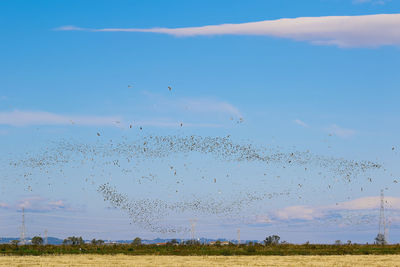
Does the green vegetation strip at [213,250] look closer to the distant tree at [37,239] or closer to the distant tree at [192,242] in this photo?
the distant tree at [192,242]

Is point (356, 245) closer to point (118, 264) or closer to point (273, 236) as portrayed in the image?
point (273, 236)

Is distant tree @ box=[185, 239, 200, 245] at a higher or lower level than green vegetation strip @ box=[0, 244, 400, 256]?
higher

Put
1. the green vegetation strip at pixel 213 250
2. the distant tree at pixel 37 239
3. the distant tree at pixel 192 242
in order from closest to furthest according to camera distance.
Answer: the green vegetation strip at pixel 213 250 < the distant tree at pixel 192 242 < the distant tree at pixel 37 239

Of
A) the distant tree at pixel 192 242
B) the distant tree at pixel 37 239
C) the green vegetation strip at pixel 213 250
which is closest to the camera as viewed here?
the green vegetation strip at pixel 213 250

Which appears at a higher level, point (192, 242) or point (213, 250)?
point (192, 242)

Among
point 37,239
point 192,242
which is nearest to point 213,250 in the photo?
point 192,242

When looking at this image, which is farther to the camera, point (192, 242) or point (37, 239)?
point (37, 239)

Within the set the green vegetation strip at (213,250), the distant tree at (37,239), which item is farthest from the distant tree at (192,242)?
the distant tree at (37,239)

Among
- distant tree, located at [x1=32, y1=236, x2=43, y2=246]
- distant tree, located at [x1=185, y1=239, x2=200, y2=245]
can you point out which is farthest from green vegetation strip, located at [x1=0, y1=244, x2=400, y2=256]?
distant tree, located at [x1=32, y1=236, x2=43, y2=246]

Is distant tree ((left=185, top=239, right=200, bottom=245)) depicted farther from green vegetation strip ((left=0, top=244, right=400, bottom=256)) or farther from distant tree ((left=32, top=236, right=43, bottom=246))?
distant tree ((left=32, top=236, right=43, bottom=246))

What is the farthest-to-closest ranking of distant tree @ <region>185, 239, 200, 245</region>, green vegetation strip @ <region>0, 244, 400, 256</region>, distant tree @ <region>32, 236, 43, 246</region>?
distant tree @ <region>32, 236, 43, 246</region>, distant tree @ <region>185, 239, 200, 245</region>, green vegetation strip @ <region>0, 244, 400, 256</region>

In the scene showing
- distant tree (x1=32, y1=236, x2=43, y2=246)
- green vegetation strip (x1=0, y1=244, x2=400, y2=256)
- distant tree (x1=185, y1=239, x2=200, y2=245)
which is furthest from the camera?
distant tree (x1=32, y1=236, x2=43, y2=246)

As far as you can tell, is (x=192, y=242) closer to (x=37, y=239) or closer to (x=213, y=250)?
(x=213, y=250)

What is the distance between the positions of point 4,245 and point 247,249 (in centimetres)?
3320
